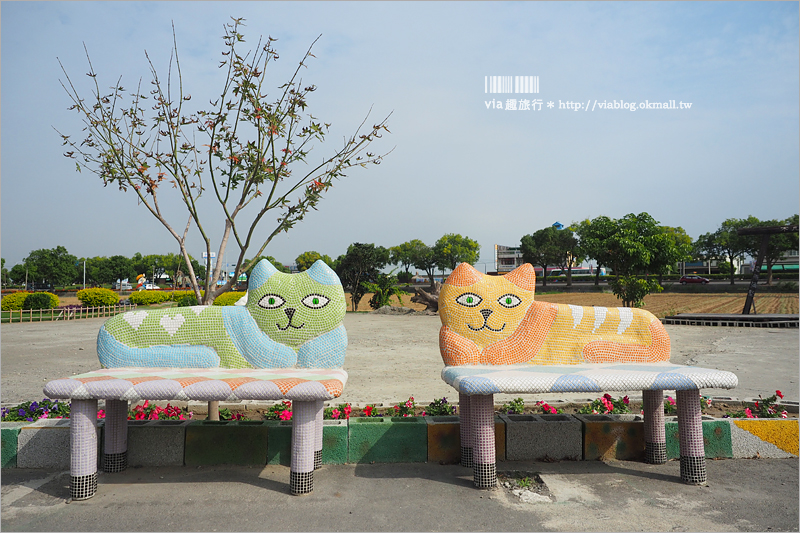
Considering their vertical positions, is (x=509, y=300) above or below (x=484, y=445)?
above

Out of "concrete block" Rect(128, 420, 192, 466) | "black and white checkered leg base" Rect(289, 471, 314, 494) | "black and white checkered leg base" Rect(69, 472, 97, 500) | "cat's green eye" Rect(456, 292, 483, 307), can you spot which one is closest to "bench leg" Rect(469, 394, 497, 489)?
"cat's green eye" Rect(456, 292, 483, 307)

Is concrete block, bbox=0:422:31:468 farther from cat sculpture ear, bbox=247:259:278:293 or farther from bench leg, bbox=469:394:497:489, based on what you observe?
bench leg, bbox=469:394:497:489

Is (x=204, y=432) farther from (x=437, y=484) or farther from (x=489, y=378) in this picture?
(x=489, y=378)

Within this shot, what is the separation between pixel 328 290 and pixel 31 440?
2.83 m

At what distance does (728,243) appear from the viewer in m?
52.5

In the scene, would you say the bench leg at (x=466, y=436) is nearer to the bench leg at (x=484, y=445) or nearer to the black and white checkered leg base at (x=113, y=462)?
the bench leg at (x=484, y=445)

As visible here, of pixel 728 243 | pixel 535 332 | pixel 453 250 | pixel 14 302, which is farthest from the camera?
pixel 453 250

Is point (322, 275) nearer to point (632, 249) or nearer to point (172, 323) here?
point (172, 323)

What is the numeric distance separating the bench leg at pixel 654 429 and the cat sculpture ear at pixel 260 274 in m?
3.56

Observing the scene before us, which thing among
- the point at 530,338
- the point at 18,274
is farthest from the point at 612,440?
the point at 18,274

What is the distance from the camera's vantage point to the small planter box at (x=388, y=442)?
14.8ft

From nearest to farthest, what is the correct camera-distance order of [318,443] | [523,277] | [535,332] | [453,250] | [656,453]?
[318,443] → [656,453] → [535,332] → [523,277] → [453,250]

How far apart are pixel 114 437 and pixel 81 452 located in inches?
21.7

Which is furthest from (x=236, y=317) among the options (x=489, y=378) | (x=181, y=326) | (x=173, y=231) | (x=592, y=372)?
(x=592, y=372)
